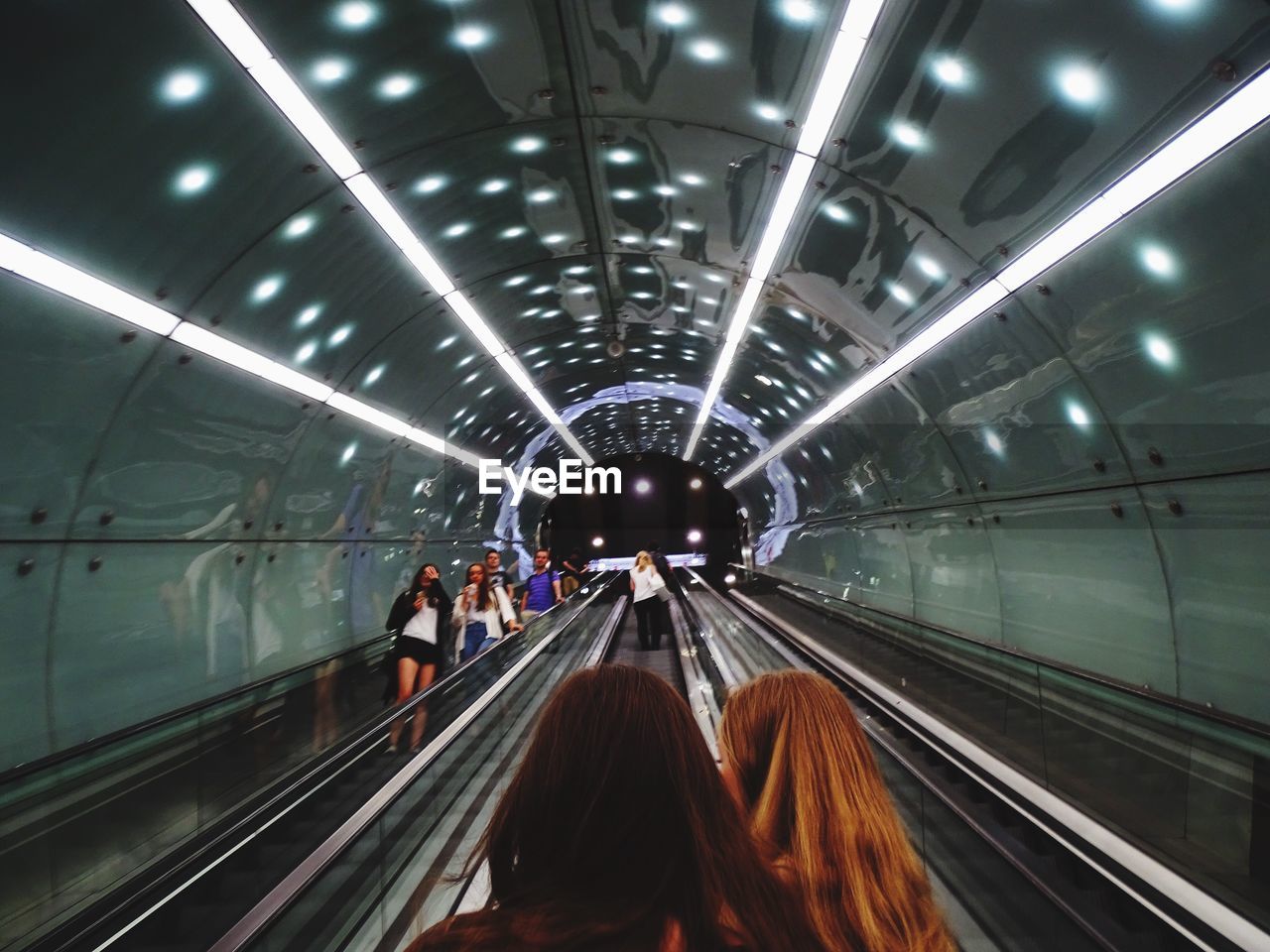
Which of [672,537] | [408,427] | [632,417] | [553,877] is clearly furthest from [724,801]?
[672,537]

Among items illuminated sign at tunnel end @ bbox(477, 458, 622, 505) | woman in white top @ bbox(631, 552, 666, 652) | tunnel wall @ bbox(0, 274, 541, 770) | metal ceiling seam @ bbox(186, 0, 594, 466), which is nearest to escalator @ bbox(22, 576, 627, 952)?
tunnel wall @ bbox(0, 274, 541, 770)

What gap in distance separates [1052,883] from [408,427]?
10.5 m

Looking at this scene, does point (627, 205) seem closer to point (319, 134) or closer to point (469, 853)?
point (319, 134)

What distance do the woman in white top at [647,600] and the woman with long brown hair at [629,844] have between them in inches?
435

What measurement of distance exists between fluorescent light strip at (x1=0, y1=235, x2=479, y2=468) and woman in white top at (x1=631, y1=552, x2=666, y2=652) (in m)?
4.71

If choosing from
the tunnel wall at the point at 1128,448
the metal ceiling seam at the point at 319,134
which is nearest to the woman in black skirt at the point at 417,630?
the metal ceiling seam at the point at 319,134

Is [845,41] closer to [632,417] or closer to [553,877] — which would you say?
[553,877]

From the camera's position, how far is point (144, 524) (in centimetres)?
697

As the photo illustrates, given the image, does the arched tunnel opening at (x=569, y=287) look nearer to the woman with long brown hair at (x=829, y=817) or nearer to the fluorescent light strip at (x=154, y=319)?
the fluorescent light strip at (x=154, y=319)

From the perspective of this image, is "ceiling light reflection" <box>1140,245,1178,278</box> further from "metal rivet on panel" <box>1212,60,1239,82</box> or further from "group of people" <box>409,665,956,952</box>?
"group of people" <box>409,665,956,952</box>

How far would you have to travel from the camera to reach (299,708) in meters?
7.91

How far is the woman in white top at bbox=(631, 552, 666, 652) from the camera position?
12.9 m

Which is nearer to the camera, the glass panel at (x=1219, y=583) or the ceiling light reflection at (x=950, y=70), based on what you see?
the ceiling light reflection at (x=950, y=70)

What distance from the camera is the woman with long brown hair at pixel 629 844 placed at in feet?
3.92
